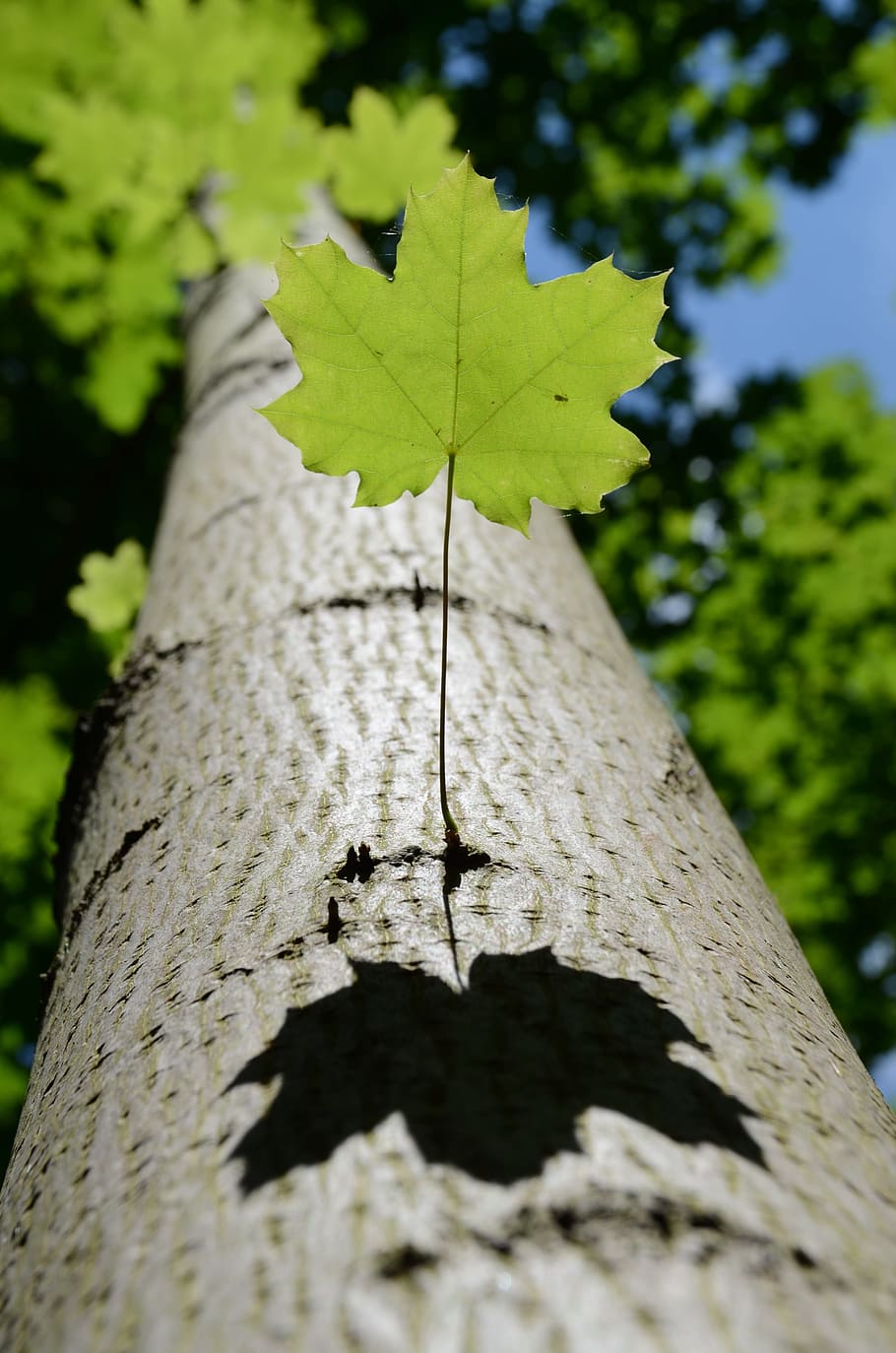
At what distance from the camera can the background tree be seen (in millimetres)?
3256

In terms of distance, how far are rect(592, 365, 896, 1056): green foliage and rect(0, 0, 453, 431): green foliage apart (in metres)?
2.87

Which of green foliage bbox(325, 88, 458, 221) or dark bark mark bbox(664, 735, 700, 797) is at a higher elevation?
green foliage bbox(325, 88, 458, 221)

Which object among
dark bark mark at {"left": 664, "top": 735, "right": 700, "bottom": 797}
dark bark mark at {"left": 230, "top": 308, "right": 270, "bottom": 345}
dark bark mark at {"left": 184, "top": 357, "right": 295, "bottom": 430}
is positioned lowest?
dark bark mark at {"left": 664, "top": 735, "right": 700, "bottom": 797}

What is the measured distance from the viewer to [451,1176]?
0.41 metres

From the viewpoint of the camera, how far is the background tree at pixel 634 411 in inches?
128

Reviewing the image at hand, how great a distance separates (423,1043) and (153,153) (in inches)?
100

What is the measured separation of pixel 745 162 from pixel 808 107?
0.39m

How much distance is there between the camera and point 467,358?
0.74 m

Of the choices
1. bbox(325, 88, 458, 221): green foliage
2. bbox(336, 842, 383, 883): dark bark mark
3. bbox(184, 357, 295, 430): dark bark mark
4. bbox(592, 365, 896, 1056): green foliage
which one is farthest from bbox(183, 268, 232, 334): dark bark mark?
bbox(592, 365, 896, 1056): green foliage

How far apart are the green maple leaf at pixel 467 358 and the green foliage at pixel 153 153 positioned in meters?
1.45

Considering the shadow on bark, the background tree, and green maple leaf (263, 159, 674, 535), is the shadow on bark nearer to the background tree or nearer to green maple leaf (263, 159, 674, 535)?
green maple leaf (263, 159, 674, 535)

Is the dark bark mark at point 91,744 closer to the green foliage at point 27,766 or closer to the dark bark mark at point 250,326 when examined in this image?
the dark bark mark at point 250,326

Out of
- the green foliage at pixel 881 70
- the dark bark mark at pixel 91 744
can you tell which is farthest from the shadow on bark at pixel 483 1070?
the green foliage at pixel 881 70

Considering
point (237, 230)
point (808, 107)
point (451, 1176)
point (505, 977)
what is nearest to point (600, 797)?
point (505, 977)
